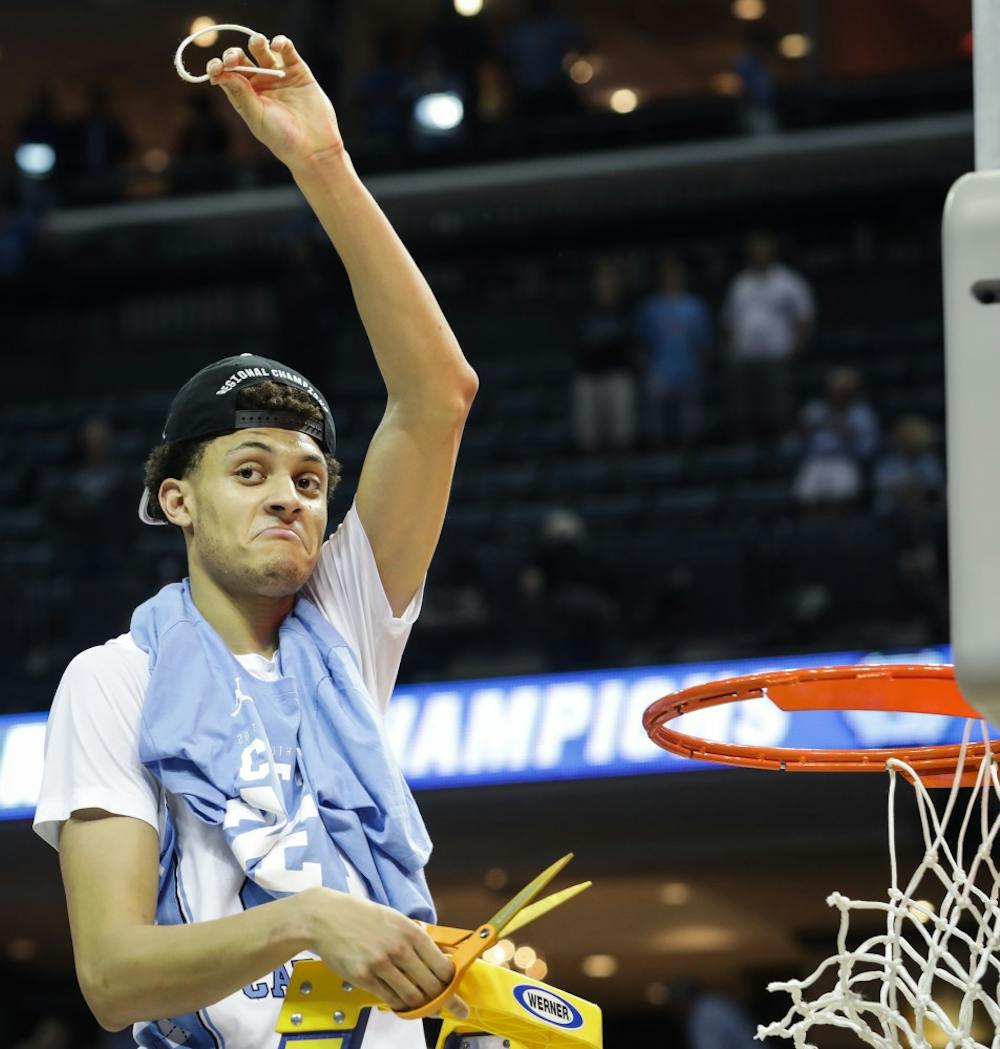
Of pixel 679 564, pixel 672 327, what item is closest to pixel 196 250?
pixel 672 327

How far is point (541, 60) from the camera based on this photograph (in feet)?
49.6

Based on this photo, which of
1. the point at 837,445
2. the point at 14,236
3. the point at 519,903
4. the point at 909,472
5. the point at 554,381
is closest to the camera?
Answer: the point at 519,903

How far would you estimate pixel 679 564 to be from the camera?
9.81 metres

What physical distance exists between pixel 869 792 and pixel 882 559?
5.69 ft

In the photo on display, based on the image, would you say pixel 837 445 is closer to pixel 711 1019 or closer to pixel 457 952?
pixel 711 1019

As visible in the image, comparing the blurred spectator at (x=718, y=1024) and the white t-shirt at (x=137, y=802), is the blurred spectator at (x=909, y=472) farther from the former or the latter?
the white t-shirt at (x=137, y=802)

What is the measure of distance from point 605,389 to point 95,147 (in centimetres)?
599

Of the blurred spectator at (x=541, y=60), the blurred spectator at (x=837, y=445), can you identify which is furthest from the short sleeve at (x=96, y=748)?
the blurred spectator at (x=541, y=60)

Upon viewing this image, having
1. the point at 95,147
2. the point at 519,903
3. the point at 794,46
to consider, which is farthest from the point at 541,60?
the point at 519,903

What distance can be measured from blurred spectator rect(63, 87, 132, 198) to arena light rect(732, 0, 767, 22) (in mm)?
5372

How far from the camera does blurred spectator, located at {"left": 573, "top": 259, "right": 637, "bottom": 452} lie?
1188 cm

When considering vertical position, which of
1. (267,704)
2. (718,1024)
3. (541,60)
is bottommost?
(718,1024)

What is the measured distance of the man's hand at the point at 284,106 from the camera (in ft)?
9.73

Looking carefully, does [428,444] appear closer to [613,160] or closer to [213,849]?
[213,849]
